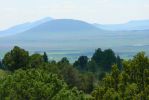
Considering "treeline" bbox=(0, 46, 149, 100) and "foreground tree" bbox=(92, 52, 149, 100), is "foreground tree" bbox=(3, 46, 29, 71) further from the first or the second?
"foreground tree" bbox=(92, 52, 149, 100)

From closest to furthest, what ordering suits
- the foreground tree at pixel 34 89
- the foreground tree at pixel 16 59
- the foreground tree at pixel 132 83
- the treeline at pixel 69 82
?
the foreground tree at pixel 132 83 < the treeline at pixel 69 82 < the foreground tree at pixel 34 89 < the foreground tree at pixel 16 59

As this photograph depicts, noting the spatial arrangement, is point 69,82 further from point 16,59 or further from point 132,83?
point 132,83

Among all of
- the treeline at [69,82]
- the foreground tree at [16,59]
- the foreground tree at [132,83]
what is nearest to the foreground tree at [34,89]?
the treeline at [69,82]

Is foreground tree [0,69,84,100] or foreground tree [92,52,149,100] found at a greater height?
foreground tree [92,52,149,100]

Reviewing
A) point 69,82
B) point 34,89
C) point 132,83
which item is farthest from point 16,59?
point 132,83

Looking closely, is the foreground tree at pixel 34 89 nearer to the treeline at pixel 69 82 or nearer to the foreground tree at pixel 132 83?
the treeline at pixel 69 82

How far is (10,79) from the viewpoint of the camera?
4228 cm

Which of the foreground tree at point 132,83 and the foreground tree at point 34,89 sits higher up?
the foreground tree at point 132,83

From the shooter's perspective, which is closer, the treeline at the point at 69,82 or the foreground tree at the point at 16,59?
the treeline at the point at 69,82

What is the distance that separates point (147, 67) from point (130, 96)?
2.02 metres

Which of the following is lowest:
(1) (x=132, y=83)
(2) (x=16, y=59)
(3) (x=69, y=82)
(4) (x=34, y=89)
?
(3) (x=69, y=82)

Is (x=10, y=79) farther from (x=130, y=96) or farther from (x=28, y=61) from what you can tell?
(x=28, y=61)

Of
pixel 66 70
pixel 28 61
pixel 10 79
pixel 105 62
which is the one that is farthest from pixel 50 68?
pixel 105 62

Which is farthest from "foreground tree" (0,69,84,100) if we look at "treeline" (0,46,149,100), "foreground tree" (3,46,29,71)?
"foreground tree" (3,46,29,71)
